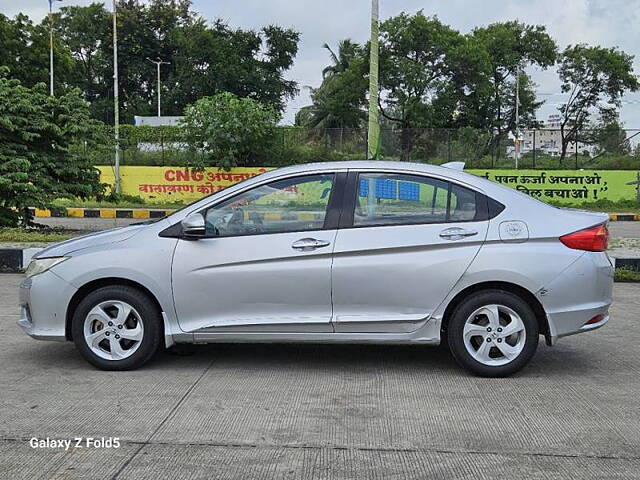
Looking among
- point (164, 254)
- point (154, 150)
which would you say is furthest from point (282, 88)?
point (164, 254)

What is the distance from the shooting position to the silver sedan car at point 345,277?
527 cm

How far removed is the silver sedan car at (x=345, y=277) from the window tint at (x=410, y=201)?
10 mm

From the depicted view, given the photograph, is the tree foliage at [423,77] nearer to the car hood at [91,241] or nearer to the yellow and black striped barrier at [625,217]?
the yellow and black striped barrier at [625,217]

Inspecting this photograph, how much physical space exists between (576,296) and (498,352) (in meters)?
0.68

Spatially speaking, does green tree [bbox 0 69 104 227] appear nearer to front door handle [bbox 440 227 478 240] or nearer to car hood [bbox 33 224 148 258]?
car hood [bbox 33 224 148 258]

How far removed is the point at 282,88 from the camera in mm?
61469

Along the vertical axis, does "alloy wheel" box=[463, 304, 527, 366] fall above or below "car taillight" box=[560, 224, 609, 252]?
below

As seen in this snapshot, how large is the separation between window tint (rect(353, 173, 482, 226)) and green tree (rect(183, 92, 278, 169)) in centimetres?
2213

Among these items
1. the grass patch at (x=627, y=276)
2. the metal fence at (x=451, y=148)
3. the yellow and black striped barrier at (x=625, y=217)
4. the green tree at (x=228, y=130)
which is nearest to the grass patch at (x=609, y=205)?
the yellow and black striped barrier at (x=625, y=217)

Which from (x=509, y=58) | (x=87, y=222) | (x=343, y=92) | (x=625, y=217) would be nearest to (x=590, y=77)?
(x=509, y=58)

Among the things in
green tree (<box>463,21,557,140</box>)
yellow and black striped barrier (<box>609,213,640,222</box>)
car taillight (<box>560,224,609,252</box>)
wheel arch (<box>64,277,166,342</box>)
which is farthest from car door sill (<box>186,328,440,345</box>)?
green tree (<box>463,21,557,140</box>)

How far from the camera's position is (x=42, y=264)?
554cm

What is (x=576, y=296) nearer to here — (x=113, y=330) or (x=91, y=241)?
(x=113, y=330)

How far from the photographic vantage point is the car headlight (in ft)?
18.0
